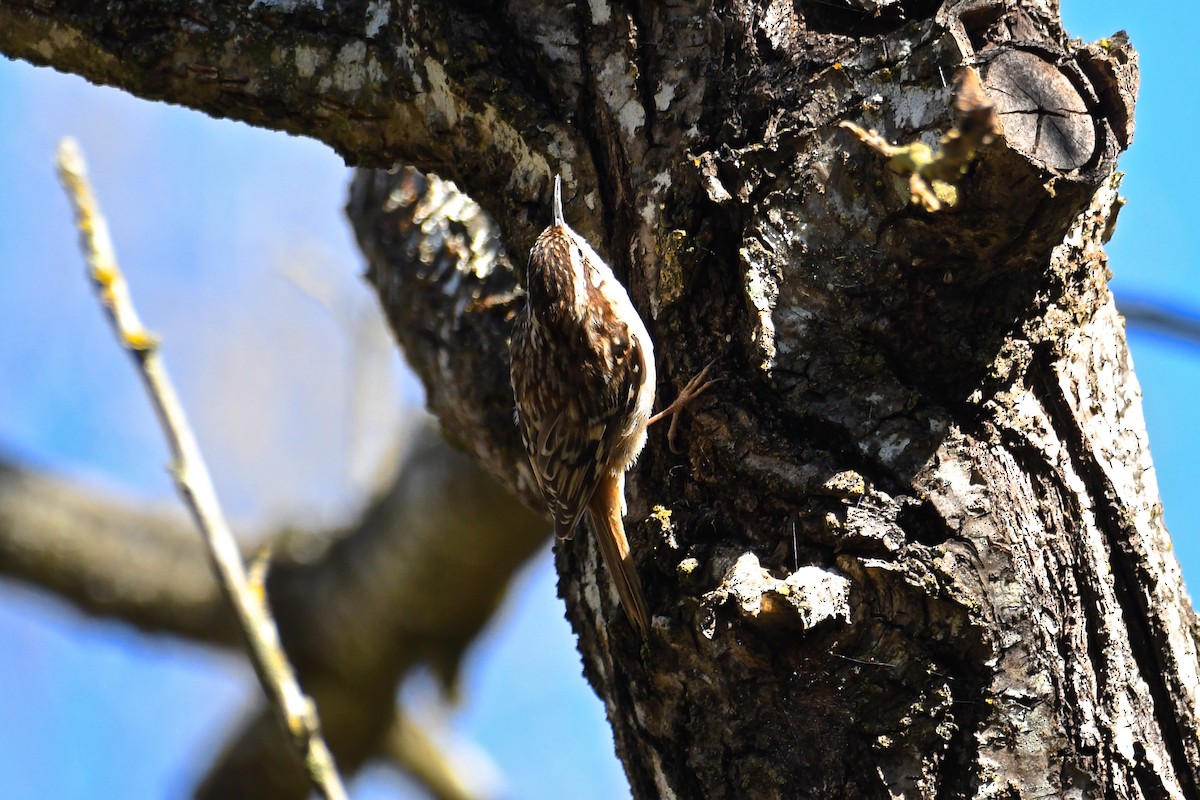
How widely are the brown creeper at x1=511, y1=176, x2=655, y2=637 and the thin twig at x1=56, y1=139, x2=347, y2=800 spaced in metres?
0.77

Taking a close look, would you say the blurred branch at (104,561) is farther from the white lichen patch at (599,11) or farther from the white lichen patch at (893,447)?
the white lichen patch at (893,447)

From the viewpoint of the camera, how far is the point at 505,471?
255cm

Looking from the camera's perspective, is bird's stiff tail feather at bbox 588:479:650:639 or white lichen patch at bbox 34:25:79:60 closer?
bird's stiff tail feather at bbox 588:479:650:639

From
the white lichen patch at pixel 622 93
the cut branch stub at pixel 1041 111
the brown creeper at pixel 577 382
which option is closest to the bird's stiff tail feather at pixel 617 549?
the brown creeper at pixel 577 382

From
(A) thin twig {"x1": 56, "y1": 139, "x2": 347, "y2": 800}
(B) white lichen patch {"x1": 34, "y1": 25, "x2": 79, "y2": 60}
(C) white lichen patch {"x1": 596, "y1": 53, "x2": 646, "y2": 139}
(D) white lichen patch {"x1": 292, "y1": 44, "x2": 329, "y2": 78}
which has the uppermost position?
(B) white lichen patch {"x1": 34, "y1": 25, "x2": 79, "y2": 60}

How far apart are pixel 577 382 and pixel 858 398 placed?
1075 millimetres

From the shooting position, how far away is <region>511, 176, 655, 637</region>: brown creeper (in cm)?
219

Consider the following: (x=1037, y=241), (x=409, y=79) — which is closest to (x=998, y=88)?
(x=1037, y=241)

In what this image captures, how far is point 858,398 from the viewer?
5.11 feet

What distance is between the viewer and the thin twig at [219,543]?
1.26m

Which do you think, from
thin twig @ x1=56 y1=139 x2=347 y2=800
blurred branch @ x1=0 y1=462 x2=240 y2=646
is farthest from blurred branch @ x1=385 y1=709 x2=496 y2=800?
thin twig @ x1=56 y1=139 x2=347 y2=800

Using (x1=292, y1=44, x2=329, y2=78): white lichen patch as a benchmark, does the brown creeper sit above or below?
below

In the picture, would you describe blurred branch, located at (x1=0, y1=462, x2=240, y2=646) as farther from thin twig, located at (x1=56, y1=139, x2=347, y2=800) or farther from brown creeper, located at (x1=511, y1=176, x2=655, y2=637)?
thin twig, located at (x1=56, y1=139, x2=347, y2=800)

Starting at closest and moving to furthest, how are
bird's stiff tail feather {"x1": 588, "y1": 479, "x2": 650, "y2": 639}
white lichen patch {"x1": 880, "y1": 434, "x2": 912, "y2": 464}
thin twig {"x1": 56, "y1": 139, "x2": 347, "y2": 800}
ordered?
thin twig {"x1": 56, "y1": 139, "x2": 347, "y2": 800}, white lichen patch {"x1": 880, "y1": 434, "x2": 912, "y2": 464}, bird's stiff tail feather {"x1": 588, "y1": 479, "x2": 650, "y2": 639}
